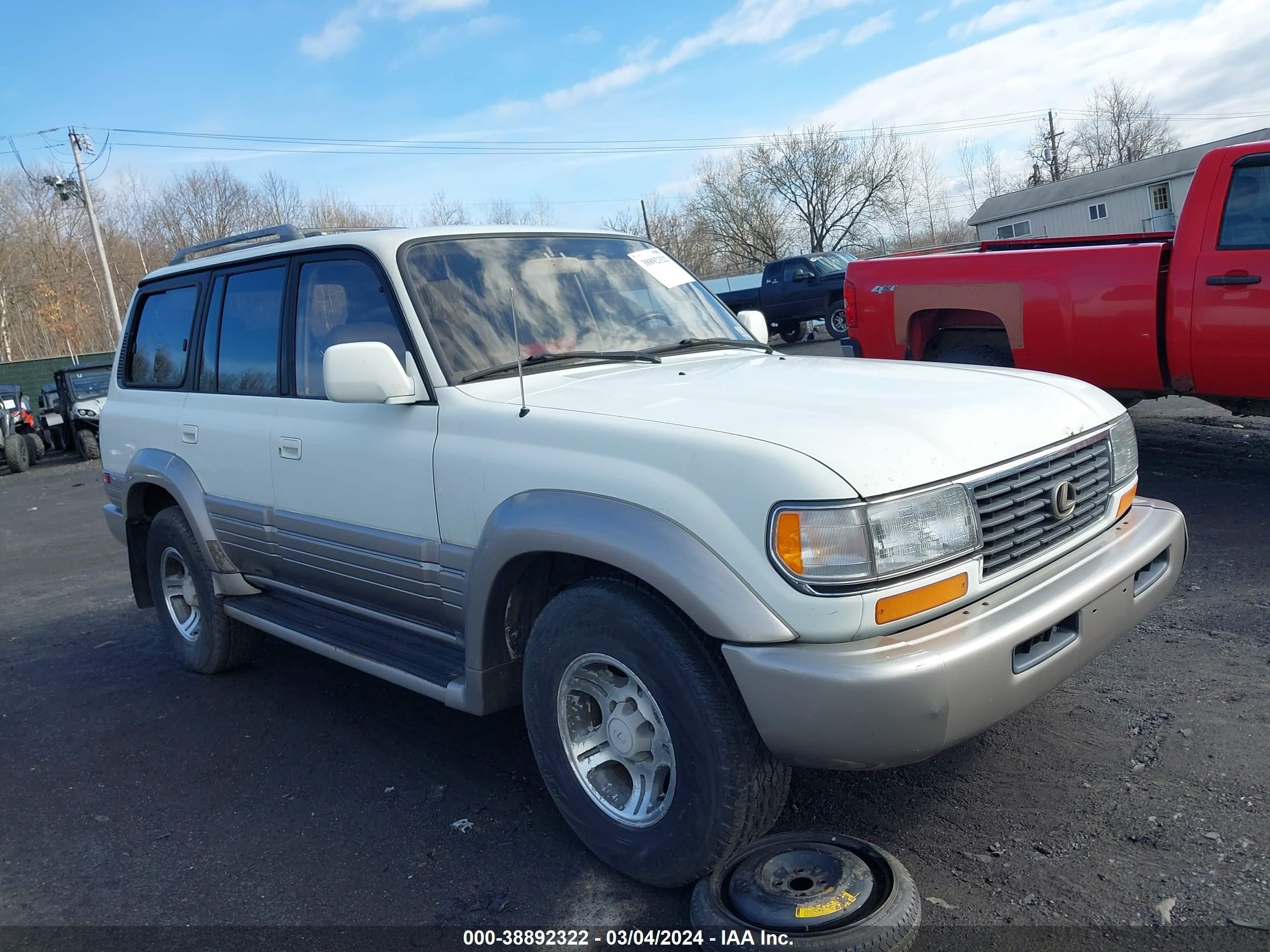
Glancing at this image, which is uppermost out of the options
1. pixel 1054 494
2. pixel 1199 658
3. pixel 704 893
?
pixel 1054 494

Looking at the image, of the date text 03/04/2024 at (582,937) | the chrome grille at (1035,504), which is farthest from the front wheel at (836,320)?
the date text 03/04/2024 at (582,937)

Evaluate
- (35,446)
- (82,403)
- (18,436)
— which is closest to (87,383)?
(82,403)

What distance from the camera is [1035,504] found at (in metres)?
2.73

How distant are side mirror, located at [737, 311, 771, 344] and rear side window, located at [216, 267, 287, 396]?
1.99 meters

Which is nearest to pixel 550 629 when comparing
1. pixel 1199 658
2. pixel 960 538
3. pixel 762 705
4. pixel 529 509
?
pixel 529 509

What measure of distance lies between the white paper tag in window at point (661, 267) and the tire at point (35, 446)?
58.6ft

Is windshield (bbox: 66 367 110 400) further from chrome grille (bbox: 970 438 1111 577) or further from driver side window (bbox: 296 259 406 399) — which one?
chrome grille (bbox: 970 438 1111 577)

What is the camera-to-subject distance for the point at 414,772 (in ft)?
12.3

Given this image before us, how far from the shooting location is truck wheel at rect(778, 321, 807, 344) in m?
22.6

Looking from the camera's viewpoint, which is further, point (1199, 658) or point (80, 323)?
point (80, 323)

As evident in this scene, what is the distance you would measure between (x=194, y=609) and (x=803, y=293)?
18305 mm

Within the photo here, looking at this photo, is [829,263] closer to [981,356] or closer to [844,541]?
[981,356]

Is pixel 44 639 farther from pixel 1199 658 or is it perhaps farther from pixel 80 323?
pixel 80 323

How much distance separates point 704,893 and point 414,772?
1575mm
